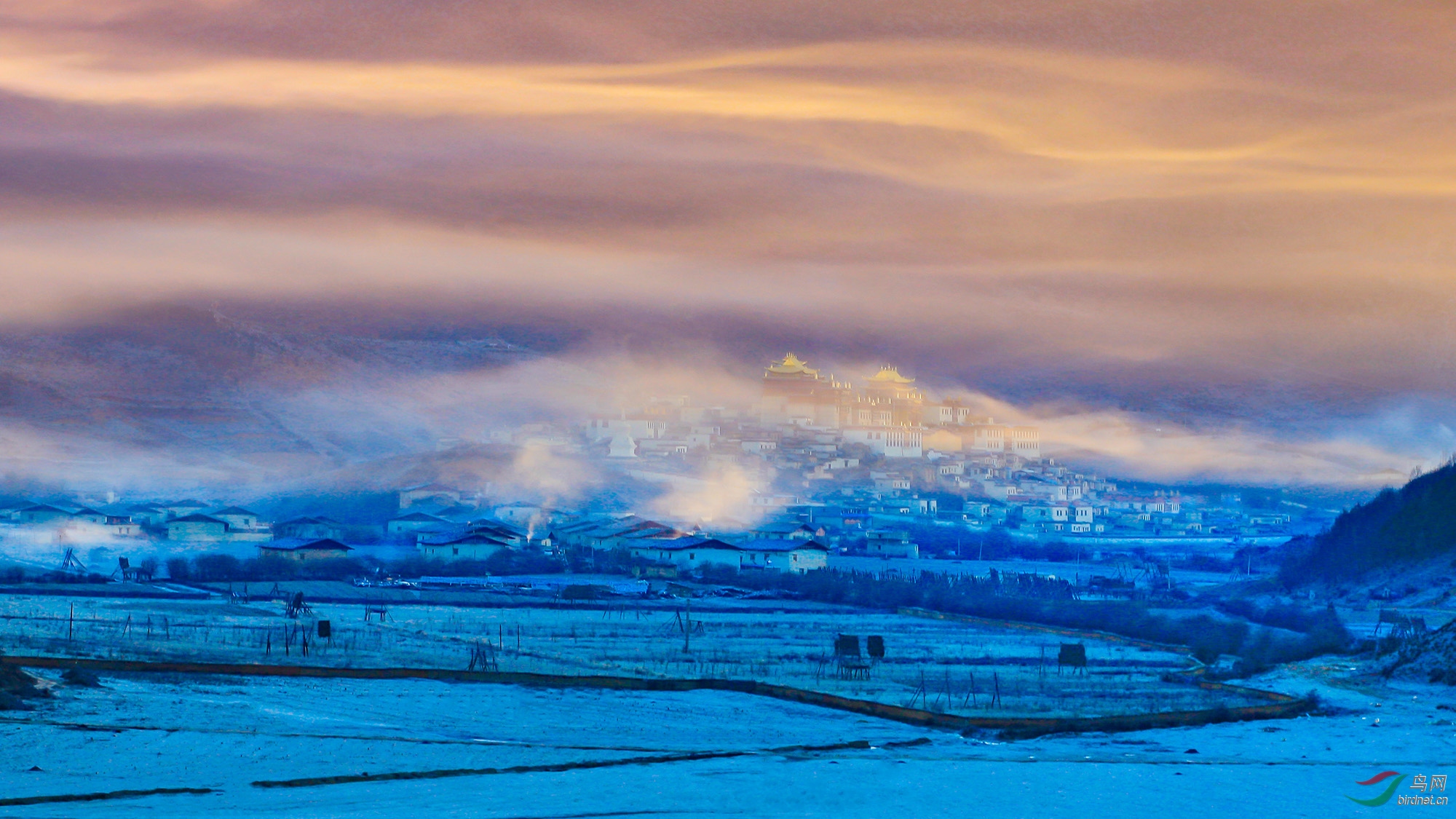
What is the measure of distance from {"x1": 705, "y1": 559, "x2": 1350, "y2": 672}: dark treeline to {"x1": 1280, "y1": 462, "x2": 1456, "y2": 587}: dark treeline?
21.5 ft

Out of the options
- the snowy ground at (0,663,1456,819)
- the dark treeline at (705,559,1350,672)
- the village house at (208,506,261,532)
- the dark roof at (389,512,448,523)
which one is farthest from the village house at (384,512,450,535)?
the snowy ground at (0,663,1456,819)

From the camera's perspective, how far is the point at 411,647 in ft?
92.1

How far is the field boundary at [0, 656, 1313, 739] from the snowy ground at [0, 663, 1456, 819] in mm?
404

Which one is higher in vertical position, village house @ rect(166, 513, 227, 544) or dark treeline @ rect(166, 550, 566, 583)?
village house @ rect(166, 513, 227, 544)

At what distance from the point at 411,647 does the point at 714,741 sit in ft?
35.6

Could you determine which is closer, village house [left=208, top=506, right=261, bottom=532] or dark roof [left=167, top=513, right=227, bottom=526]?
dark roof [left=167, top=513, right=227, bottom=526]

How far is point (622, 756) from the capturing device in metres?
17.2

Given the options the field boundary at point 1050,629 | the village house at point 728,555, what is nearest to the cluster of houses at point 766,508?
the village house at point 728,555

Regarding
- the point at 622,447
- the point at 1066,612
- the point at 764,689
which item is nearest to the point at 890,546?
the point at 1066,612

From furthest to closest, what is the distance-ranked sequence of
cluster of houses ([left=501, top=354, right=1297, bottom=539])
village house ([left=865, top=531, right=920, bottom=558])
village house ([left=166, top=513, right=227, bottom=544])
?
1. cluster of houses ([left=501, top=354, right=1297, bottom=539])
2. village house ([left=865, top=531, right=920, bottom=558])
3. village house ([left=166, top=513, right=227, bottom=544])

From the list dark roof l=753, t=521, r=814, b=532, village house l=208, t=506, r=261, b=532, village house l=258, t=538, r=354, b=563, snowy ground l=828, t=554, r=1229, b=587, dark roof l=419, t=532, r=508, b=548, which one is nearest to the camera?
village house l=258, t=538, r=354, b=563

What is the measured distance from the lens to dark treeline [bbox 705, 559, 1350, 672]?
31.5 m

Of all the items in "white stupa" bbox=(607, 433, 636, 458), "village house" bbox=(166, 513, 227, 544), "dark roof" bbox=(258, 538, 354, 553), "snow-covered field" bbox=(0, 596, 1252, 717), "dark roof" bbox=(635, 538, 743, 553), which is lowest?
"snow-covered field" bbox=(0, 596, 1252, 717)

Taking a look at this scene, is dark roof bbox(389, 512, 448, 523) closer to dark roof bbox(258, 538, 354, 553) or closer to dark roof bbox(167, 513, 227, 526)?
dark roof bbox(167, 513, 227, 526)
